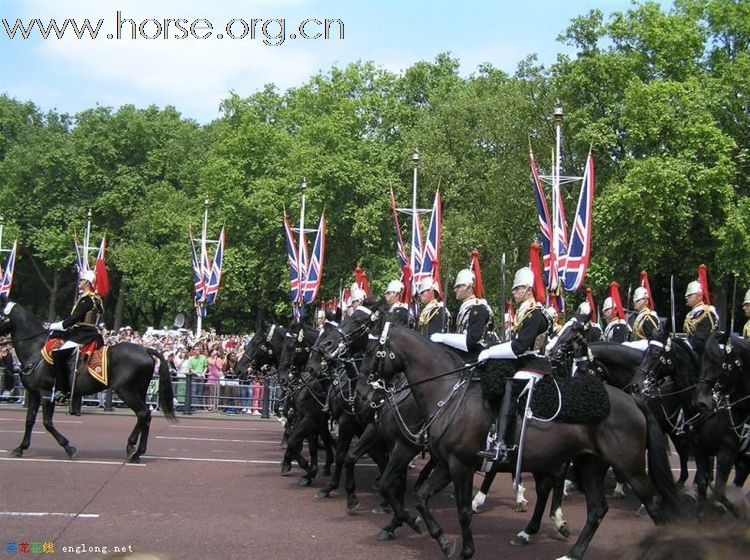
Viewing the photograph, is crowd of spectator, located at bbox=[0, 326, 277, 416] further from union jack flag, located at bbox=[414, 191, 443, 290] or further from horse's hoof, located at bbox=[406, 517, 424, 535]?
horse's hoof, located at bbox=[406, 517, 424, 535]

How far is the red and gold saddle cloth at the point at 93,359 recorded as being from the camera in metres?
13.4

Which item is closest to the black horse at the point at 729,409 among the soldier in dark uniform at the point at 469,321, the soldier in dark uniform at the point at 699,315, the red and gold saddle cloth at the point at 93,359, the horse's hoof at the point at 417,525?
the soldier in dark uniform at the point at 699,315

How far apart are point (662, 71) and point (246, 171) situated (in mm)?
20951

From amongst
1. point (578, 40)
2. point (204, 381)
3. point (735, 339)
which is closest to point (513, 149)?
point (578, 40)

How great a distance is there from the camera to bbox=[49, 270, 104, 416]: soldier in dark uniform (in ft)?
43.9

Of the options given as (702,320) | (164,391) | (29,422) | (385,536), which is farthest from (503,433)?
(29,422)

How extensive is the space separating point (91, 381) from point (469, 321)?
6957mm

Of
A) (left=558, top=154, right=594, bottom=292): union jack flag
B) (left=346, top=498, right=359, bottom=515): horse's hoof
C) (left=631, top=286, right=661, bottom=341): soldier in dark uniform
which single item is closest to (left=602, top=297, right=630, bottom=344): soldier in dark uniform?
(left=631, top=286, right=661, bottom=341): soldier in dark uniform

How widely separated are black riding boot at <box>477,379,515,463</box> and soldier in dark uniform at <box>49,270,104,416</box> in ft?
26.0

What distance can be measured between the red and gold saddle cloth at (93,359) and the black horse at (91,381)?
9cm

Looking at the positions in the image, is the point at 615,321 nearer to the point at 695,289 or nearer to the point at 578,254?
the point at 578,254

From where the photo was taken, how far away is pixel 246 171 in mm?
43906

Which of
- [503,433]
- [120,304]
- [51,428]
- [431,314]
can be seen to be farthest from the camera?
[120,304]

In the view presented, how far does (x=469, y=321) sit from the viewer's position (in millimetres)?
9227
